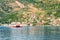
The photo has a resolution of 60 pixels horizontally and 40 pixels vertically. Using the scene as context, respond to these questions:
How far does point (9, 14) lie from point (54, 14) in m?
15.6

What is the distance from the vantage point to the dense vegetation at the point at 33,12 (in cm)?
10212

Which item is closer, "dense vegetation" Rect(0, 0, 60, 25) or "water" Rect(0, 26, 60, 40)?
"water" Rect(0, 26, 60, 40)

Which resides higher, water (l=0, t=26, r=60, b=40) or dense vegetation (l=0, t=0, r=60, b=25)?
water (l=0, t=26, r=60, b=40)

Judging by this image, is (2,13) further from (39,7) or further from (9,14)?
(39,7)

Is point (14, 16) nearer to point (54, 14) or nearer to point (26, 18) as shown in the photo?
point (26, 18)

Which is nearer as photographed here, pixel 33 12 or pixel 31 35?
pixel 31 35

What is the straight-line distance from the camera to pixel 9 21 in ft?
328

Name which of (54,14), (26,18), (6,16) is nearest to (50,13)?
(54,14)

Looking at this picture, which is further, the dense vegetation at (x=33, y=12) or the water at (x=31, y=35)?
the dense vegetation at (x=33, y=12)

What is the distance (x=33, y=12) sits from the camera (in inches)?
4286

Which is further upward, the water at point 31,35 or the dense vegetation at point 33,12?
the water at point 31,35

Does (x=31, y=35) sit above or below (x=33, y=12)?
above

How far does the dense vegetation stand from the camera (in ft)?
335

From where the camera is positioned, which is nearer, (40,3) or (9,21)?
(9,21)
